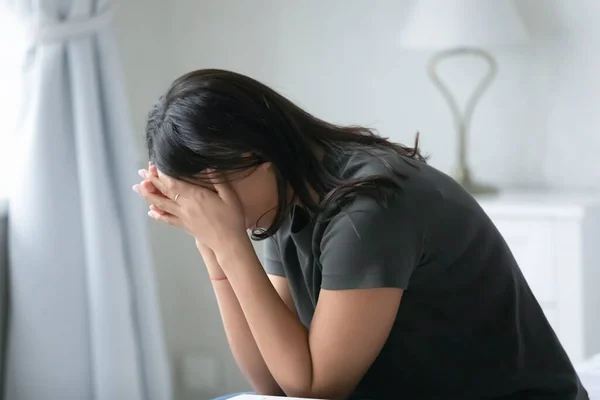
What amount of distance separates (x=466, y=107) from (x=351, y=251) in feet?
5.28

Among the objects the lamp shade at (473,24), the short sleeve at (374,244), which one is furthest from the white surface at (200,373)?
the short sleeve at (374,244)

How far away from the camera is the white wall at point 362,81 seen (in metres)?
2.59

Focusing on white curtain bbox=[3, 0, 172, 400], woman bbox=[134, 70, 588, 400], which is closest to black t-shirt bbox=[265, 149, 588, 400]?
woman bbox=[134, 70, 588, 400]

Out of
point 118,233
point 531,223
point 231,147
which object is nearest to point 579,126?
point 531,223

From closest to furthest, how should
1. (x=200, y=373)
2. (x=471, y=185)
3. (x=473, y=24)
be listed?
(x=473, y=24) → (x=471, y=185) → (x=200, y=373)

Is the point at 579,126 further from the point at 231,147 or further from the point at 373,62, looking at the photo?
the point at 231,147

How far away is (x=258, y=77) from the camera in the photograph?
9.84 ft

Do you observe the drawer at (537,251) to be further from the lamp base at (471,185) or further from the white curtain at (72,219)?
the white curtain at (72,219)

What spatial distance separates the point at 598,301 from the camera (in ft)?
7.86

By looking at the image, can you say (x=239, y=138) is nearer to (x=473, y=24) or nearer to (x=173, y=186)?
(x=173, y=186)

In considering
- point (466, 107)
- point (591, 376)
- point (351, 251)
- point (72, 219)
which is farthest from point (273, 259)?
point (466, 107)

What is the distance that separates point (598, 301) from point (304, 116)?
136 cm

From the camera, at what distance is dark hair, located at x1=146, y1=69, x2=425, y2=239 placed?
4.02 feet

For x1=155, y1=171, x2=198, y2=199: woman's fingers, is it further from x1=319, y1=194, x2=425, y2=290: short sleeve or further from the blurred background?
the blurred background
